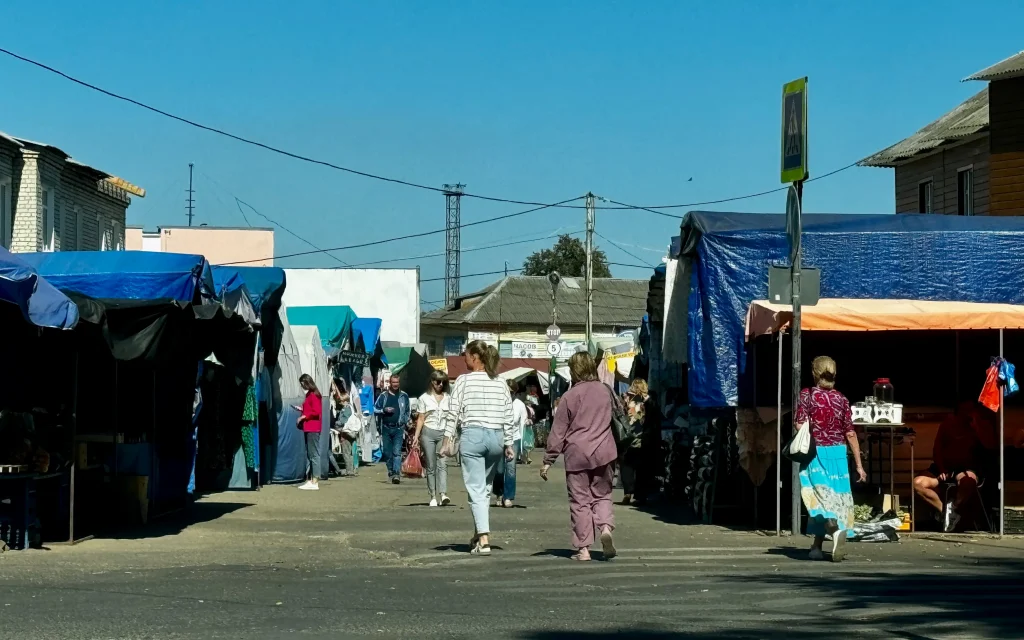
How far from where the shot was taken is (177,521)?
1688 centimetres

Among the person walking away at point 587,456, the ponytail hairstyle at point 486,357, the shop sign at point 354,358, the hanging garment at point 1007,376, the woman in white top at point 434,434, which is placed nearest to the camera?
the person walking away at point 587,456

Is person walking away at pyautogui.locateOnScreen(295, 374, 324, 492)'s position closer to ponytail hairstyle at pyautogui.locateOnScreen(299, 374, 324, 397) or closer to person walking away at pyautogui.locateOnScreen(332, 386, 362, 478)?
ponytail hairstyle at pyautogui.locateOnScreen(299, 374, 324, 397)

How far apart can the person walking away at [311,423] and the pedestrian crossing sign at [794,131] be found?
10.8 metres

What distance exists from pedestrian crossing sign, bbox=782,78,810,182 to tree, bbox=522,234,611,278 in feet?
280

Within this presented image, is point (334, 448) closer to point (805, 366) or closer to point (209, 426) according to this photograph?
point (209, 426)

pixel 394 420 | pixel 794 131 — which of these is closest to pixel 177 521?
pixel 794 131

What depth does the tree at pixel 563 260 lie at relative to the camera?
102000 millimetres

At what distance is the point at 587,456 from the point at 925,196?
3003 centimetres

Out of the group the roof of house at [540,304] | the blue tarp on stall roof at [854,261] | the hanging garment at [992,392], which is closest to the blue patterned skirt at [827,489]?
the hanging garment at [992,392]

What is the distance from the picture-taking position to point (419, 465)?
2297 cm

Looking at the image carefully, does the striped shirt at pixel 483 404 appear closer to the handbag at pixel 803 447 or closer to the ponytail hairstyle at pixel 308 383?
the handbag at pixel 803 447

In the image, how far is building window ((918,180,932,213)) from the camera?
131 ft

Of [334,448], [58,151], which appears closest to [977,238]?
[334,448]

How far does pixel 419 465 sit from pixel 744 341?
7480 millimetres
